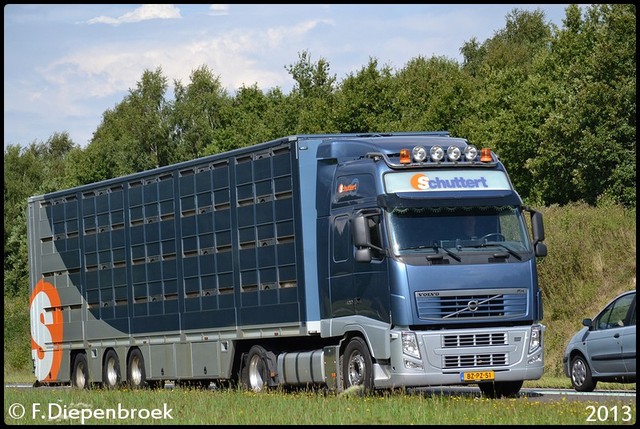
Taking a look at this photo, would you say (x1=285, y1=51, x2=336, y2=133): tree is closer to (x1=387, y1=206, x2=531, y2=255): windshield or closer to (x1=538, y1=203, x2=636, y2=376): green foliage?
(x1=538, y1=203, x2=636, y2=376): green foliage

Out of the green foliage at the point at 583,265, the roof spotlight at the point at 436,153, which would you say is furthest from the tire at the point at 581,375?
the green foliage at the point at 583,265

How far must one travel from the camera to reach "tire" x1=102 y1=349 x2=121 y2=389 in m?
27.0

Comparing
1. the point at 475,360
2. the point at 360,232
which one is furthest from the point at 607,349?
the point at 360,232

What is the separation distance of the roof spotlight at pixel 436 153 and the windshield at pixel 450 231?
965 mm

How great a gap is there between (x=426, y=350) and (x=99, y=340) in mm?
10928

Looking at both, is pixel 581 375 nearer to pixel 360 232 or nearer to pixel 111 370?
pixel 360 232

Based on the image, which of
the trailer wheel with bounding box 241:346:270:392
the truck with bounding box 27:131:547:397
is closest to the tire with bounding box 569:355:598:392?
the truck with bounding box 27:131:547:397

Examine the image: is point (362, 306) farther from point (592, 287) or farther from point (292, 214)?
point (592, 287)

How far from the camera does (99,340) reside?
90.9 feet

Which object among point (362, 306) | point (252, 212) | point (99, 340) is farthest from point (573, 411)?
point (99, 340)

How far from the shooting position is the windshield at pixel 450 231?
19.1m

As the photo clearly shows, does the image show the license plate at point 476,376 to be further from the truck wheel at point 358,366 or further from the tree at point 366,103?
the tree at point 366,103

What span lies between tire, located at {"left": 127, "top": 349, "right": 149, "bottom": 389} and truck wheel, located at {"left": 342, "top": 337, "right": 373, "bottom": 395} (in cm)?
707

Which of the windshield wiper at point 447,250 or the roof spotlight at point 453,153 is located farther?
the roof spotlight at point 453,153
